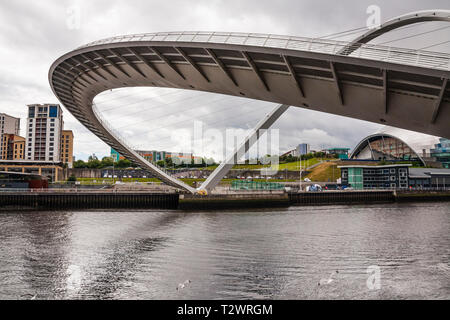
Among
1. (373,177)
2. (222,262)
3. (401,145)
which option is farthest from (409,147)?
(222,262)

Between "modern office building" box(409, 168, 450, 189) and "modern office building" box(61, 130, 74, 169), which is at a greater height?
"modern office building" box(61, 130, 74, 169)

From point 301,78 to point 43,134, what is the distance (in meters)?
108

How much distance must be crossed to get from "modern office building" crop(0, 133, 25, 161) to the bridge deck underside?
10623 cm

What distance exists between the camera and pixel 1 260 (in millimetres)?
11789

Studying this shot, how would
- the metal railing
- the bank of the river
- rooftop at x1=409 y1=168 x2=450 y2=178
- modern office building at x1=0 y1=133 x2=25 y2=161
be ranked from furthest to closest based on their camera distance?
modern office building at x1=0 y1=133 x2=25 y2=161, rooftop at x1=409 y1=168 x2=450 y2=178, the bank of the river, the metal railing

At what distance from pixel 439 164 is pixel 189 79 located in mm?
86508

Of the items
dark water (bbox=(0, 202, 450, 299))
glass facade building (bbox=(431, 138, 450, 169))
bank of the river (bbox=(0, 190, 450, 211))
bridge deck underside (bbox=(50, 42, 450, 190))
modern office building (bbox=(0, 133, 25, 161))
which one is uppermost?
modern office building (bbox=(0, 133, 25, 161))

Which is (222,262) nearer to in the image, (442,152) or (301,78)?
(301,78)

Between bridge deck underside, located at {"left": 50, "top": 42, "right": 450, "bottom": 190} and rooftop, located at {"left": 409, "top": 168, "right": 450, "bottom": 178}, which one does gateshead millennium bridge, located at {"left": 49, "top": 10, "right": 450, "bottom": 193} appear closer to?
bridge deck underside, located at {"left": 50, "top": 42, "right": 450, "bottom": 190}

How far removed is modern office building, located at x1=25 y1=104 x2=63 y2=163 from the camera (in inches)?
3871

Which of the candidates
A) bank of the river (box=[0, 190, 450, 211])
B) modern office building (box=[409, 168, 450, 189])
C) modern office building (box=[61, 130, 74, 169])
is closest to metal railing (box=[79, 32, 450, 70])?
bank of the river (box=[0, 190, 450, 211])

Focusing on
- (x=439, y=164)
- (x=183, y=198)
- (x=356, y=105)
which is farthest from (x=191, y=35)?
(x=439, y=164)

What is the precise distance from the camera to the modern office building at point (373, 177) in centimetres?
5144

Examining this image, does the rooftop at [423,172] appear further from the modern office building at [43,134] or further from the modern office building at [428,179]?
the modern office building at [43,134]
